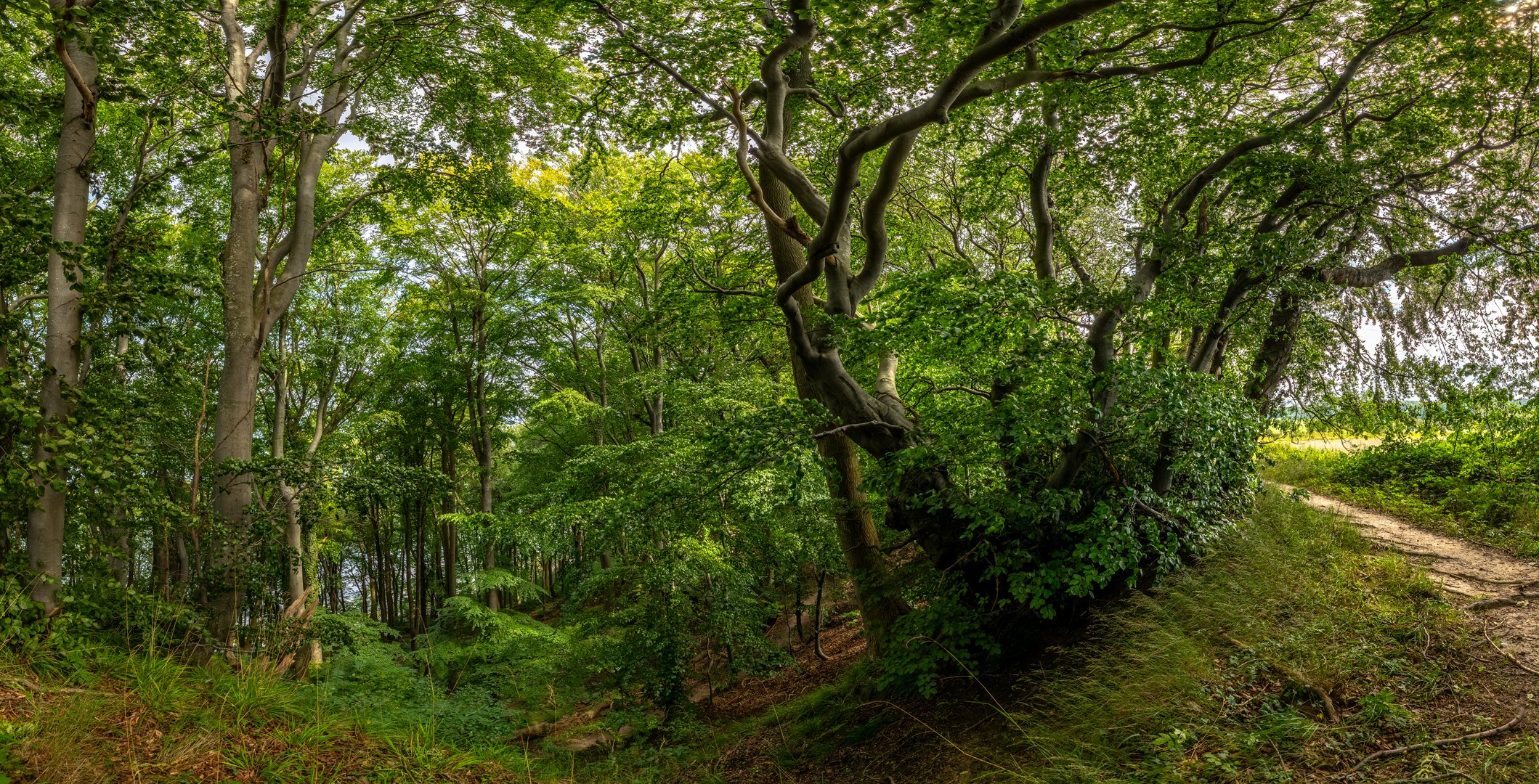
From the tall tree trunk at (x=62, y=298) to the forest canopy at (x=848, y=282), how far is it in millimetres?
35

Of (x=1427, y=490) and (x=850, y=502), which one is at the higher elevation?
(x=850, y=502)

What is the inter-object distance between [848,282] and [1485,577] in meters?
5.66

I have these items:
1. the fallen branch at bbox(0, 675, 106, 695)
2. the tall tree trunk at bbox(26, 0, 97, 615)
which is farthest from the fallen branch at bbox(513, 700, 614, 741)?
the fallen branch at bbox(0, 675, 106, 695)

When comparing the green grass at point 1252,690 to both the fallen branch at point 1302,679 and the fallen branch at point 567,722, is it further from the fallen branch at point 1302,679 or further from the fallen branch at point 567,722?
the fallen branch at point 567,722

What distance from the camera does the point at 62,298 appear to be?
489cm

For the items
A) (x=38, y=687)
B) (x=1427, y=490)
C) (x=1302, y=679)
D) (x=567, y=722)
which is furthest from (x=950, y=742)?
(x=1427, y=490)

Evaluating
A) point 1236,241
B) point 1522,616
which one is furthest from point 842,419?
point 1522,616

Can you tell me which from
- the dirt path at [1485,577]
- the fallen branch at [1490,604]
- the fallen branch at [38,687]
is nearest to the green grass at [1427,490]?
the dirt path at [1485,577]

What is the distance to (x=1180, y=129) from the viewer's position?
8.05 metres

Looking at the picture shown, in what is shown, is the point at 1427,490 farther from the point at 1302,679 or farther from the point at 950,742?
the point at 950,742

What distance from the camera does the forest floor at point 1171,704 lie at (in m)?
3.38

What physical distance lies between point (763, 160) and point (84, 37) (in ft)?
16.0

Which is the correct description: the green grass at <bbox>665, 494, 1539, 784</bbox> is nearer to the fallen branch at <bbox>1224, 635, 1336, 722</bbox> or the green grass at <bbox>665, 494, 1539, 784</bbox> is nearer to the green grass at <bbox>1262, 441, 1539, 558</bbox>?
the fallen branch at <bbox>1224, 635, 1336, 722</bbox>

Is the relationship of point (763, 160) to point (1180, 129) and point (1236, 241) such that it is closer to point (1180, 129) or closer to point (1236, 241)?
point (1236, 241)
